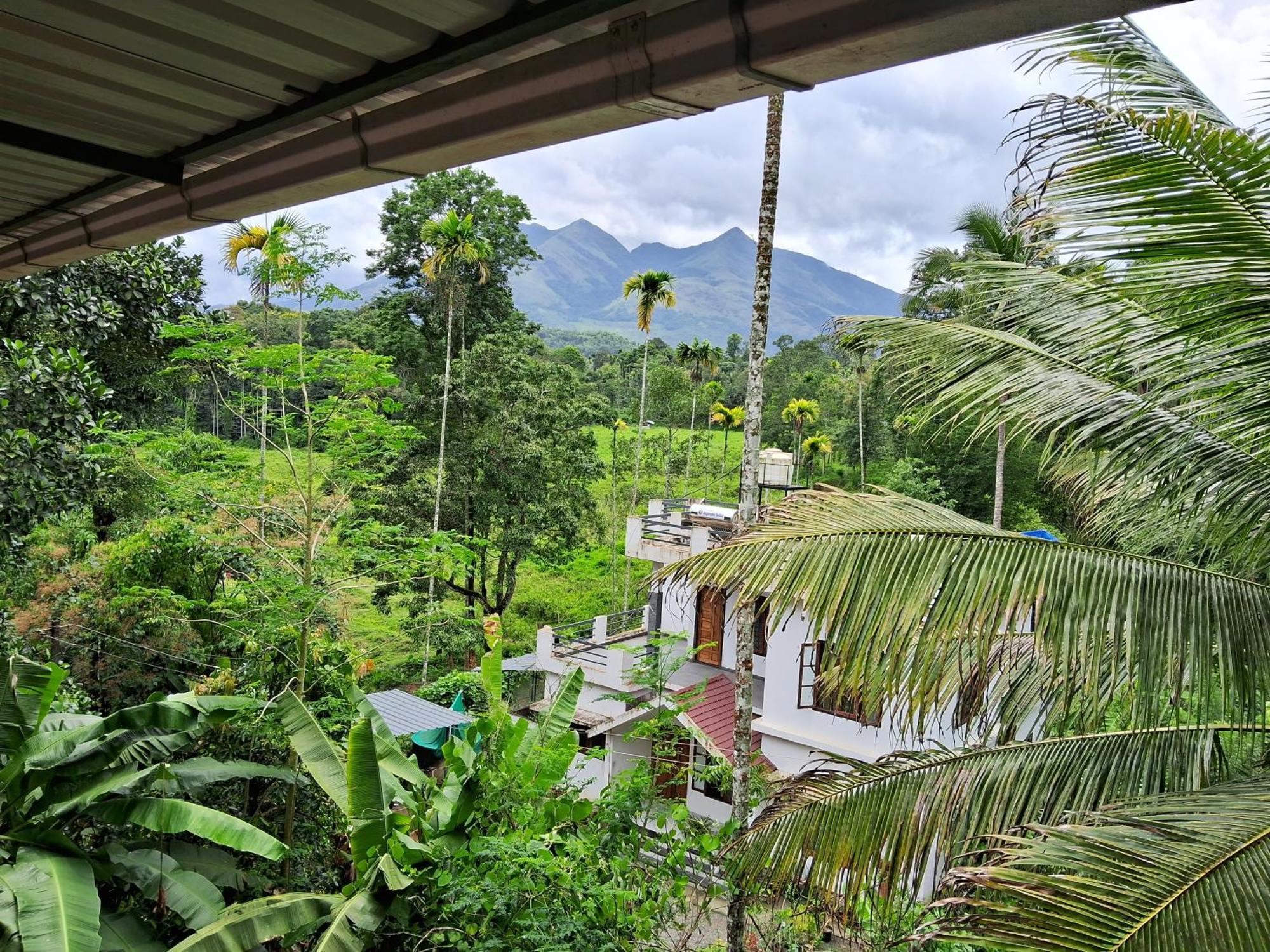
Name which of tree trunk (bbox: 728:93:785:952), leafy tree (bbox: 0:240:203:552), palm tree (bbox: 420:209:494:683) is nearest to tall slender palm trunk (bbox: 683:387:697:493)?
palm tree (bbox: 420:209:494:683)

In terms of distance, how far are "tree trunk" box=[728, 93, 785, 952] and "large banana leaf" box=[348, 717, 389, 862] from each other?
3716mm

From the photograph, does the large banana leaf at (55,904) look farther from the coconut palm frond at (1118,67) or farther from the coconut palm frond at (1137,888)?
the coconut palm frond at (1118,67)

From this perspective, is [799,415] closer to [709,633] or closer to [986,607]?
[709,633]

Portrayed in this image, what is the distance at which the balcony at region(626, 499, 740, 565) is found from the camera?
42.2 ft

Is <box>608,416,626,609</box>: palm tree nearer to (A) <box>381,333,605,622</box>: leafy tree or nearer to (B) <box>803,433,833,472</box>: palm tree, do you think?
(A) <box>381,333,605,622</box>: leafy tree

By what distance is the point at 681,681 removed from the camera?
1345 centimetres

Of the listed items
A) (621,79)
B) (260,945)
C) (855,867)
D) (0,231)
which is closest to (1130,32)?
(621,79)

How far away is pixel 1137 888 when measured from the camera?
202cm

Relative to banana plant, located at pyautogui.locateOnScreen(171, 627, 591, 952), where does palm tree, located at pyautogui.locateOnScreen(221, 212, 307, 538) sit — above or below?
above

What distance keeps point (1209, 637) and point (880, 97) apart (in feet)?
680

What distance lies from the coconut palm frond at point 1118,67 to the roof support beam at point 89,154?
9.37ft

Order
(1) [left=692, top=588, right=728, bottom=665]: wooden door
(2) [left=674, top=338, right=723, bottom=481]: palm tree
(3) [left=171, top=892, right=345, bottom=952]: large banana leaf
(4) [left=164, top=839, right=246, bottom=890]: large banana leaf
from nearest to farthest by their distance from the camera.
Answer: (3) [left=171, top=892, right=345, bottom=952]: large banana leaf < (4) [left=164, top=839, right=246, bottom=890]: large banana leaf < (1) [left=692, top=588, right=728, bottom=665]: wooden door < (2) [left=674, top=338, right=723, bottom=481]: palm tree

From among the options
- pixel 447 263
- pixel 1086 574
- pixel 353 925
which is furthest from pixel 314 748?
pixel 447 263

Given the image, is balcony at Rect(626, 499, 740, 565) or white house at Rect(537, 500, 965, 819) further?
balcony at Rect(626, 499, 740, 565)
